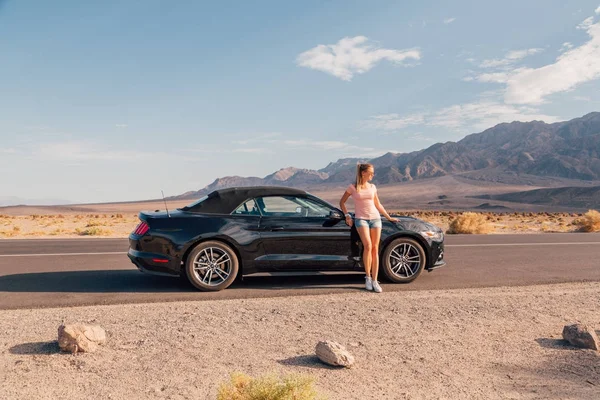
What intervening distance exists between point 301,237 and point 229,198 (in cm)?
126

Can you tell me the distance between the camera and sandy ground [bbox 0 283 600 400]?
12.8ft

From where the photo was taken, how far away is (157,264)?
744cm

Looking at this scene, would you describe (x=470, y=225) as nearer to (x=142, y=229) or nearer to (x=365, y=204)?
(x=365, y=204)

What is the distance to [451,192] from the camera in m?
146

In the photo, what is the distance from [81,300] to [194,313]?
2.05 metres

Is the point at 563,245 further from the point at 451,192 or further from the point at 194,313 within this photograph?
the point at 451,192

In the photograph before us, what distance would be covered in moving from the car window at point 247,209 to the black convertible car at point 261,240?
0.02m

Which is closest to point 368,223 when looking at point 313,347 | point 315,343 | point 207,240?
point 207,240

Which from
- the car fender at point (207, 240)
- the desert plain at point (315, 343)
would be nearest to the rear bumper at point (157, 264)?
the car fender at point (207, 240)

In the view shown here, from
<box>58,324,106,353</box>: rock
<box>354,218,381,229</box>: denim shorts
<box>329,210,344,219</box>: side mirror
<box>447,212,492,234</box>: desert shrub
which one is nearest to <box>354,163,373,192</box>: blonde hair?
<box>354,218,381,229</box>: denim shorts

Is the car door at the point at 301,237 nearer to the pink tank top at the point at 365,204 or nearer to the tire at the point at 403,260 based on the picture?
the pink tank top at the point at 365,204

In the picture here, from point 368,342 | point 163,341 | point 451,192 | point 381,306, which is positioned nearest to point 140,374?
point 163,341

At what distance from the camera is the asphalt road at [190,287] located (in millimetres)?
7324

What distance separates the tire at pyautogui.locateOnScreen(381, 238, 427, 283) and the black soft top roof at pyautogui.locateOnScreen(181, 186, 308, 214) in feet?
5.35
